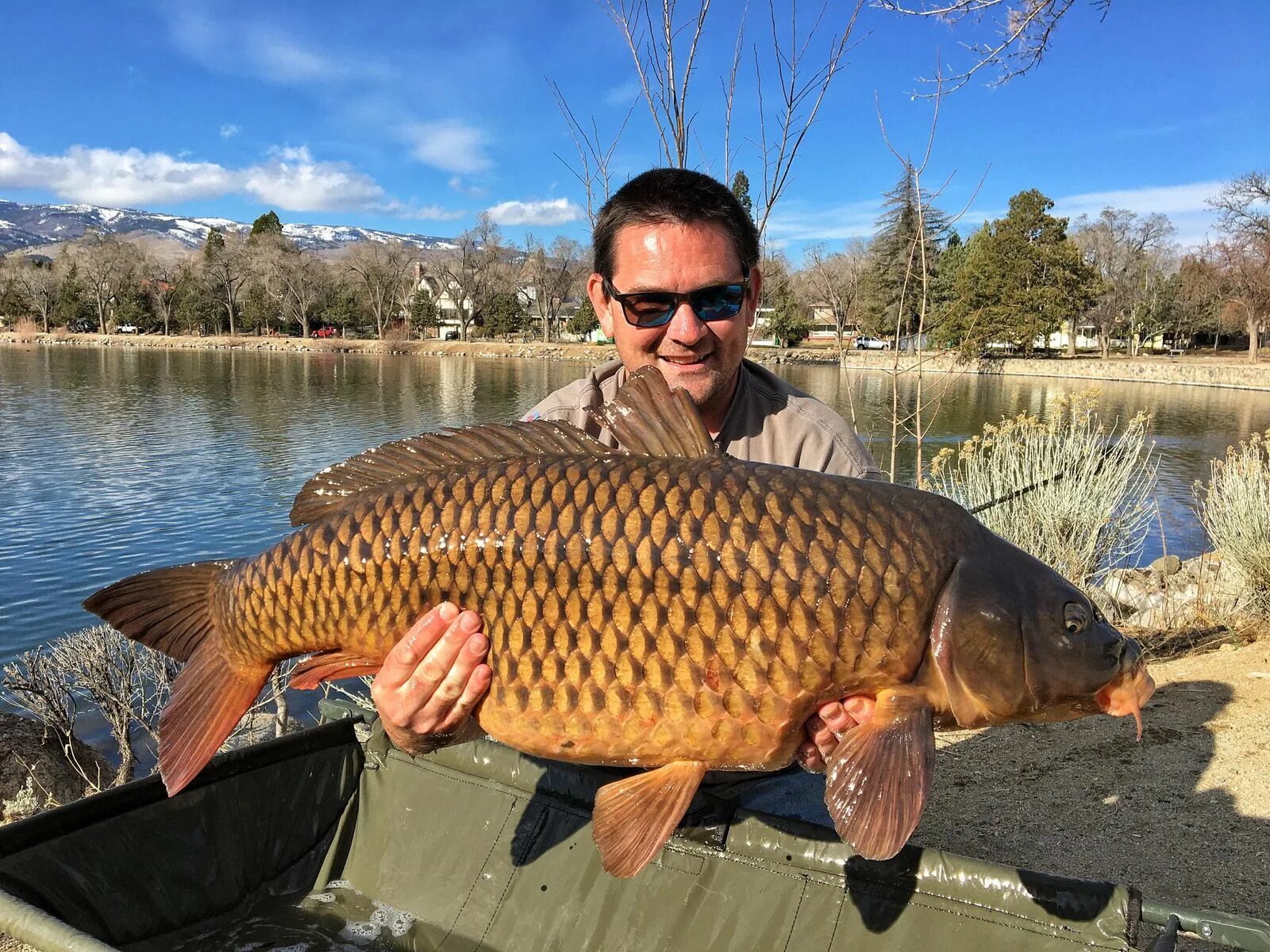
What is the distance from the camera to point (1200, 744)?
3.15 m

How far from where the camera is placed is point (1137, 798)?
2.80 metres

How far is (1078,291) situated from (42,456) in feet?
118

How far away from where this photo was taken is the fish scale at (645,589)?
1328 mm

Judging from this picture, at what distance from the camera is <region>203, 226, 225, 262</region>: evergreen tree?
5331 centimetres

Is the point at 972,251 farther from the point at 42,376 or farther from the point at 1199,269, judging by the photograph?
the point at 42,376

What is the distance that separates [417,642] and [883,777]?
743 mm

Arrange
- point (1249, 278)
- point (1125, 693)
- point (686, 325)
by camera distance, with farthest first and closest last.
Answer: point (1249, 278) → point (686, 325) → point (1125, 693)

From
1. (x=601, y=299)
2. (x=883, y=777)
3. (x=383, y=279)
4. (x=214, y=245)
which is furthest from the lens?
(x=214, y=245)

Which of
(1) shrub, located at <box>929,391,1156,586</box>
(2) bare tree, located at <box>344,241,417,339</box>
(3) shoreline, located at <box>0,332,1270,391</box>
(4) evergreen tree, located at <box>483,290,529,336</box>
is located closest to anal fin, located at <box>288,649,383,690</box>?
(1) shrub, located at <box>929,391,1156,586</box>

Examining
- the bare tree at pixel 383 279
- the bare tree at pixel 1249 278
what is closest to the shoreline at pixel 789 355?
the bare tree at pixel 1249 278

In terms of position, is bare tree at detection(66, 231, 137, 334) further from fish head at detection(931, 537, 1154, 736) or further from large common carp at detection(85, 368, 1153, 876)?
fish head at detection(931, 537, 1154, 736)

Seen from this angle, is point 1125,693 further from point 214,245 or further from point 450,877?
point 214,245

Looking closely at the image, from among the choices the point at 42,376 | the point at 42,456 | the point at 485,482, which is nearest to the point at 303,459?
the point at 42,456

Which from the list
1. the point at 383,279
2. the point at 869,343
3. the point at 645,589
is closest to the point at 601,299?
the point at 645,589
